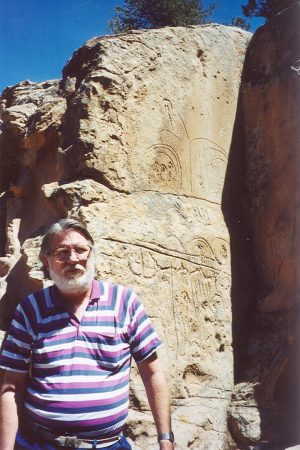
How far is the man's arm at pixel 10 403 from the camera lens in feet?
8.94

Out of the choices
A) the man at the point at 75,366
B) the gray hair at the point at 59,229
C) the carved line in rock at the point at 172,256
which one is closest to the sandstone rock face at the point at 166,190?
the carved line in rock at the point at 172,256

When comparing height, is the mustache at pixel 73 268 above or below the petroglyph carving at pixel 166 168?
below

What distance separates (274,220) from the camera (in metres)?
5.92

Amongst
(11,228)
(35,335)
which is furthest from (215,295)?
(11,228)

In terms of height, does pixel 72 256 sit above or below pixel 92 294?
above

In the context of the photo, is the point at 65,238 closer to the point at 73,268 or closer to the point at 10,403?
the point at 73,268

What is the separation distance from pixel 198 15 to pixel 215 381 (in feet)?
52.1

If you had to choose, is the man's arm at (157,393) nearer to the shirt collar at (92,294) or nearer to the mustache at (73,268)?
the shirt collar at (92,294)

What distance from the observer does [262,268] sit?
599 cm

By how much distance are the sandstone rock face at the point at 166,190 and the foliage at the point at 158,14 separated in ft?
38.7

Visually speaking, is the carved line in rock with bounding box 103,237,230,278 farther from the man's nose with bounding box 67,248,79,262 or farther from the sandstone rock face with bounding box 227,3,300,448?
the man's nose with bounding box 67,248,79,262

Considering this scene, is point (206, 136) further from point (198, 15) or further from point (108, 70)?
point (198, 15)

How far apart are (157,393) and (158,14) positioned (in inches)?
672

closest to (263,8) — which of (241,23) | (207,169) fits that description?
(241,23)
